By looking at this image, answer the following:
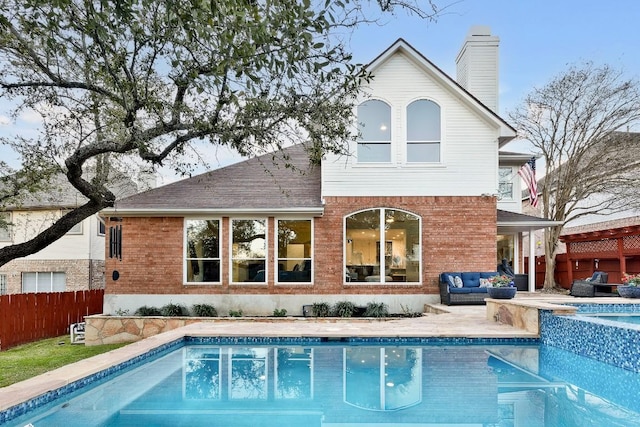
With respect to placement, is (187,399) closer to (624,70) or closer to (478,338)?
(478,338)

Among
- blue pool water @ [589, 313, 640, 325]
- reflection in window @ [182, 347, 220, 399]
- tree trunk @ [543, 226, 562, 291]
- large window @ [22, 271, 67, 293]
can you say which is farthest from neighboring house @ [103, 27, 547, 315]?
large window @ [22, 271, 67, 293]

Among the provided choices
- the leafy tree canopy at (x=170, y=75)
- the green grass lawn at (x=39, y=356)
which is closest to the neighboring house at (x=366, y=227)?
the green grass lawn at (x=39, y=356)

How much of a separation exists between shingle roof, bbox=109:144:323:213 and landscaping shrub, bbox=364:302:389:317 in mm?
3226

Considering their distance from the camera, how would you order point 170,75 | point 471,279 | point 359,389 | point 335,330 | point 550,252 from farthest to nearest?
point 550,252 < point 471,279 < point 335,330 < point 170,75 < point 359,389

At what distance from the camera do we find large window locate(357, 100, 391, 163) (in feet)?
46.0

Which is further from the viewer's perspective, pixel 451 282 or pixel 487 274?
pixel 487 274

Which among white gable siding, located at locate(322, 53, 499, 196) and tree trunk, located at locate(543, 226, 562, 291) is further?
tree trunk, located at locate(543, 226, 562, 291)

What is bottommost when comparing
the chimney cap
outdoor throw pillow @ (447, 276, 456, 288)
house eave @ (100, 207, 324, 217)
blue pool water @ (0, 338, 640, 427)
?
blue pool water @ (0, 338, 640, 427)

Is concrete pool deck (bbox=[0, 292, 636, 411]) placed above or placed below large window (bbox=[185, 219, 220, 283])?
below

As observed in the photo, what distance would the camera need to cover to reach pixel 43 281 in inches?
890

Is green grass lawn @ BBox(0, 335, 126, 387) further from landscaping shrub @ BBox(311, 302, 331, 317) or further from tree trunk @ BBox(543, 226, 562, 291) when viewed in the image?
tree trunk @ BBox(543, 226, 562, 291)

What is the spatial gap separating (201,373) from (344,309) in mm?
6173

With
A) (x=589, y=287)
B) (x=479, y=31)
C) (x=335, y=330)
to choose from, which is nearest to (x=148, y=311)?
(x=335, y=330)

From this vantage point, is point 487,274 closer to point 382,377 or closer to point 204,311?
point 382,377
